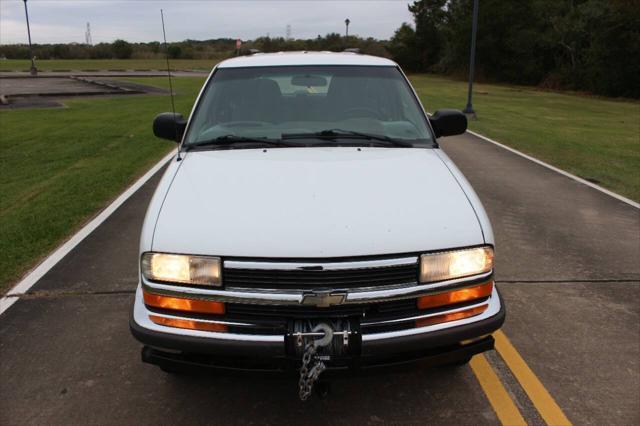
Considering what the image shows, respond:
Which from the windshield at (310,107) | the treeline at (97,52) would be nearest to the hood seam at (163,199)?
the windshield at (310,107)

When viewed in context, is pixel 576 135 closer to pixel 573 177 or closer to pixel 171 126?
pixel 573 177

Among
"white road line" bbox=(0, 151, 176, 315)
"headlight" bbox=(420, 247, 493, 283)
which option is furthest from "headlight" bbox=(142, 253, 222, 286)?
"white road line" bbox=(0, 151, 176, 315)

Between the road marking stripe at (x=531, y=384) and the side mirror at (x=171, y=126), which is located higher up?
the side mirror at (x=171, y=126)

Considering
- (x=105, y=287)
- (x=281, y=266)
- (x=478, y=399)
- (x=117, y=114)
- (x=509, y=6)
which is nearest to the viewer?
(x=281, y=266)

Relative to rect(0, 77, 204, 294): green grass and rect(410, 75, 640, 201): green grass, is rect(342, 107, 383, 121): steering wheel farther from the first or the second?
rect(410, 75, 640, 201): green grass

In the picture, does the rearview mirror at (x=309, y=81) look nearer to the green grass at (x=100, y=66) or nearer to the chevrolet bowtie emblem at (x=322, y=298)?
the chevrolet bowtie emblem at (x=322, y=298)

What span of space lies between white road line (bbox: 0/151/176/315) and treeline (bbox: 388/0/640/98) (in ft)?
97.8

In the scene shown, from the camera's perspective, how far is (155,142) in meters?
12.5

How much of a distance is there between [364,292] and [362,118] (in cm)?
176

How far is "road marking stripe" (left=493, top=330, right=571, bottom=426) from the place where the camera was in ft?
9.96

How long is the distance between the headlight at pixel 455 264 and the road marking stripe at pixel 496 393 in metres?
0.87

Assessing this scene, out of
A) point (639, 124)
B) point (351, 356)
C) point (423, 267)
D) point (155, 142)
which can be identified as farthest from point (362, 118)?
point (639, 124)

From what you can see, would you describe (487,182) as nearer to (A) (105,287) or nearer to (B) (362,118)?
(B) (362,118)

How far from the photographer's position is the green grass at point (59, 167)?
20.0 ft
